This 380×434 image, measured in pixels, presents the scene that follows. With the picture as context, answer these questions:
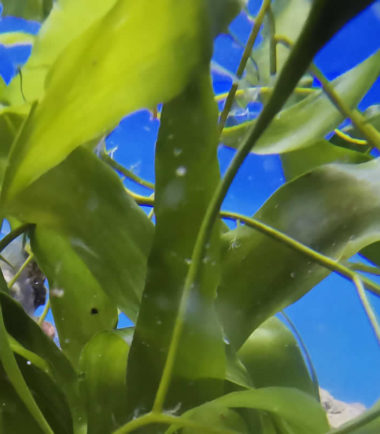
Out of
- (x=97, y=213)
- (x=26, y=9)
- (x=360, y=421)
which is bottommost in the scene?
(x=360, y=421)

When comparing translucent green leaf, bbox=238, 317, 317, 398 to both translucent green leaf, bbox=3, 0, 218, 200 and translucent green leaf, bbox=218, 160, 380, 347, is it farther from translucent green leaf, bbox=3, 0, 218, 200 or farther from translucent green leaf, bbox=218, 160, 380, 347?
translucent green leaf, bbox=3, 0, 218, 200

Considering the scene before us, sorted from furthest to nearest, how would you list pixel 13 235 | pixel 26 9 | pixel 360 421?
1. pixel 26 9
2. pixel 13 235
3. pixel 360 421

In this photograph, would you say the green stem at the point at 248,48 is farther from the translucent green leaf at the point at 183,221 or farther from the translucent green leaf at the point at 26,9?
the translucent green leaf at the point at 26,9

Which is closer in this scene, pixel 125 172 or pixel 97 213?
pixel 97 213

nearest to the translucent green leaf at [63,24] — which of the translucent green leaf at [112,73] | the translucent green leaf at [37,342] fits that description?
the translucent green leaf at [112,73]

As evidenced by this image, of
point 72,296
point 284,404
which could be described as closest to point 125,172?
point 72,296

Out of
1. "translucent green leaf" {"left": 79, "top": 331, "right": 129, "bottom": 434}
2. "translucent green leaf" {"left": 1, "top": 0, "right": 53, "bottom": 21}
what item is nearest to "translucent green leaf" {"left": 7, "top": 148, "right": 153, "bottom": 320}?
"translucent green leaf" {"left": 79, "top": 331, "right": 129, "bottom": 434}

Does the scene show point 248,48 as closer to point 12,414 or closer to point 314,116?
point 314,116
